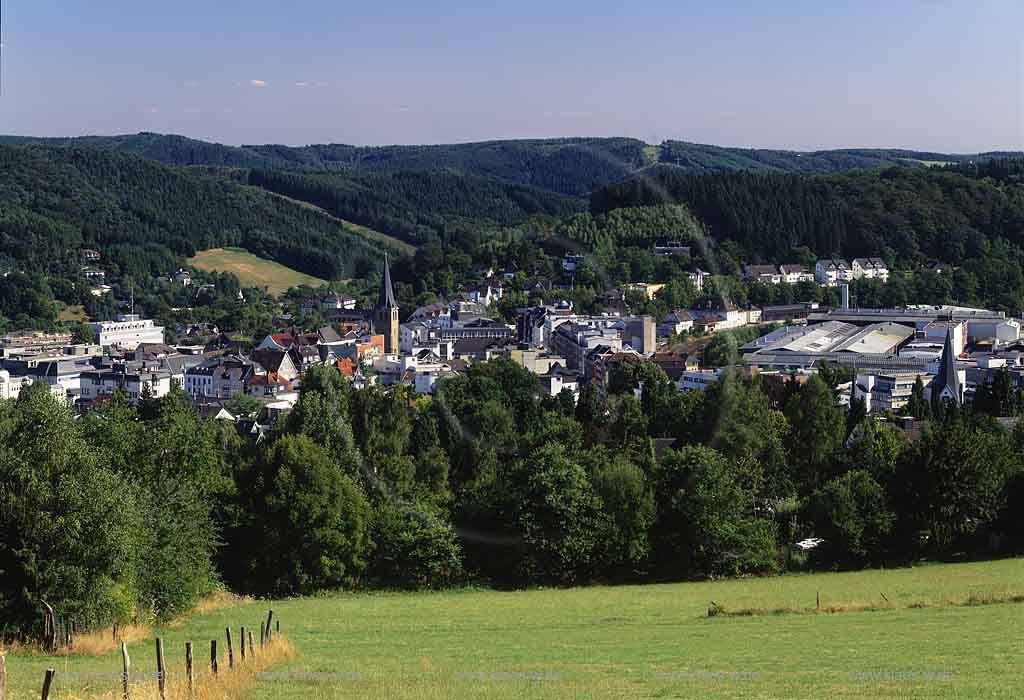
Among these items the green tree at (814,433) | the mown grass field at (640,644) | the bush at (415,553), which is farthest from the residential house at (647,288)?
the mown grass field at (640,644)

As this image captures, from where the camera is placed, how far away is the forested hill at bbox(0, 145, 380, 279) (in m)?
83.5

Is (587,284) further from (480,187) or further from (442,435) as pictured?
(480,187)

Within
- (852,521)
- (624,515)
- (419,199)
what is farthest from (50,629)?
(419,199)

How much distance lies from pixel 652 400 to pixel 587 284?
2794cm

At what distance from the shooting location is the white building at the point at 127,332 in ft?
205

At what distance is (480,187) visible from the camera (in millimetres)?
119250

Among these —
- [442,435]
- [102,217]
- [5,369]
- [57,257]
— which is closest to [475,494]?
[442,435]

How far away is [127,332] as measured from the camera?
6347 centimetres

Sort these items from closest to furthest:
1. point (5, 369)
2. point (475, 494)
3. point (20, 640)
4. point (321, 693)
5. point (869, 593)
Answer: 1. point (321, 693)
2. point (20, 640)
3. point (869, 593)
4. point (475, 494)
5. point (5, 369)

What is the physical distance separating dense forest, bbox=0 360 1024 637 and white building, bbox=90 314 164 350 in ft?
136

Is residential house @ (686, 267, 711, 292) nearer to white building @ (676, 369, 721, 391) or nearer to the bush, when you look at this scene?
white building @ (676, 369, 721, 391)

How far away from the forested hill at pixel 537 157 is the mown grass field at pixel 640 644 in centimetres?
1319

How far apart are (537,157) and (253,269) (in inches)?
1108

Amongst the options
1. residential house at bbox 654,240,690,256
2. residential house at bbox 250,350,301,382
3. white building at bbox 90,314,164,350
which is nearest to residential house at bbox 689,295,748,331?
residential house at bbox 654,240,690,256
